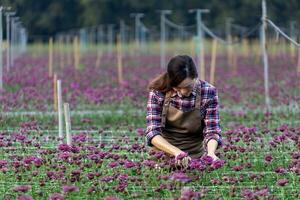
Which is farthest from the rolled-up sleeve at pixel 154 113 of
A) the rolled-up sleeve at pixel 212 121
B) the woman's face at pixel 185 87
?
the rolled-up sleeve at pixel 212 121

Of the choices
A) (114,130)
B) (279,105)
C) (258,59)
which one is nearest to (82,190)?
(114,130)

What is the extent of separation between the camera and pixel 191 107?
7.42m

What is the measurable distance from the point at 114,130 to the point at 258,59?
22.6 metres

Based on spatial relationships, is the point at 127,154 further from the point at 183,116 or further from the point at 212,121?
Answer: the point at 212,121

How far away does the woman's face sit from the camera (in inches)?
279

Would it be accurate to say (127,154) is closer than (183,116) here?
No

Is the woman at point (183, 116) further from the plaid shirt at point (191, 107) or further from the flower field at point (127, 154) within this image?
the flower field at point (127, 154)

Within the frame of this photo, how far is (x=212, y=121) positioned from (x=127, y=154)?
136 centimetres

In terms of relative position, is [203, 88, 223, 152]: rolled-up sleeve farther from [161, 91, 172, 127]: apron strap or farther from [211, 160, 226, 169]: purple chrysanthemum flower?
[211, 160, 226, 169]: purple chrysanthemum flower

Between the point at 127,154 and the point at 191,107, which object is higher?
the point at 191,107

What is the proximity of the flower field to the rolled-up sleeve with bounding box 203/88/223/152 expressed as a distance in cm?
28

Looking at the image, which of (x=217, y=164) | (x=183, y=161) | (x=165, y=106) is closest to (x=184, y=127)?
(x=165, y=106)

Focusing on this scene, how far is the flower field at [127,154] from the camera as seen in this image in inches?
254

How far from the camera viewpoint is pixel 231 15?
60.6 metres
